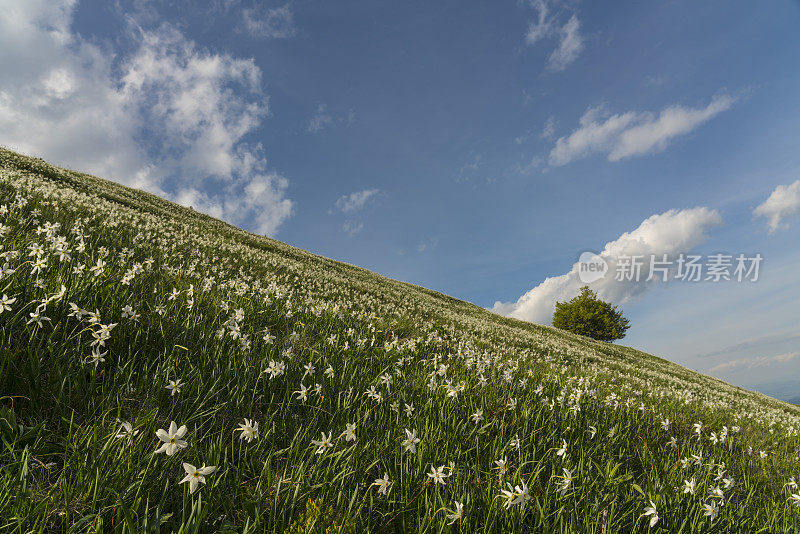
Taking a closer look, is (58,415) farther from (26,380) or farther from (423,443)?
(423,443)

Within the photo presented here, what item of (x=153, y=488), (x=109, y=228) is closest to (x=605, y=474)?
(x=153, y=488)

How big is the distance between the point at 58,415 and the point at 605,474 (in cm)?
450

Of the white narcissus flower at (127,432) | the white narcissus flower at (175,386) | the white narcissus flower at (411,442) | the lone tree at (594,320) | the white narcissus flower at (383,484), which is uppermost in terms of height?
the lone tree at (594,320)

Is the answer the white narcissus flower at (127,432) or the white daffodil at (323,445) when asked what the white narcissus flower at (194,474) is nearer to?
the white narcissus flower at (127,432)

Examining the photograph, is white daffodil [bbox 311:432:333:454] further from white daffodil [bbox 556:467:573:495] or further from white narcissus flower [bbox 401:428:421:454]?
white daffodil [bbox 556:467:573:495]

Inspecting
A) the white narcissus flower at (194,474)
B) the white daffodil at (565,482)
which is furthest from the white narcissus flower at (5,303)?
the white daffodil at (565,482)

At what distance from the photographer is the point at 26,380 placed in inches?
100

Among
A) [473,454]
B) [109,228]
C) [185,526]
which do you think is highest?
[109,228]

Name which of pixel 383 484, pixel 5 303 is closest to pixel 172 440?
pixel 383 484

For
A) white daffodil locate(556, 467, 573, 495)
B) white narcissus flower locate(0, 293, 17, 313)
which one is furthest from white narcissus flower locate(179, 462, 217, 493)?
white daffodil locate(556, 467, 573, 495)

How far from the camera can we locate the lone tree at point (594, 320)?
6196cm

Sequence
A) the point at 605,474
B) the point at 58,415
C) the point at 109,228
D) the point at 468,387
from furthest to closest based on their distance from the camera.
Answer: the point at 109,228
the point at 468,387
the point at 605,474
the point at 58,415

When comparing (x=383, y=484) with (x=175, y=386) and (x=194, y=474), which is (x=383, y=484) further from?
(x=175, y=386)

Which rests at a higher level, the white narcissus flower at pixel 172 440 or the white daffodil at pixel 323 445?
the white narcissus flower at pixel 172 440
